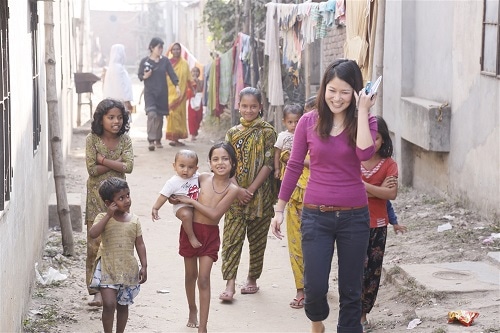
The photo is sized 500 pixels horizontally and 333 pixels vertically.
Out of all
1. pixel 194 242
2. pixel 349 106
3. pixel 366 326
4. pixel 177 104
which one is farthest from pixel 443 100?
pixel 177 104

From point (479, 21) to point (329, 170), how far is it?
14.6ft

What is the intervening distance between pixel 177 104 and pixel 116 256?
11214mm

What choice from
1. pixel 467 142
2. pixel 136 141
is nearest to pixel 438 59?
pixel 467 142

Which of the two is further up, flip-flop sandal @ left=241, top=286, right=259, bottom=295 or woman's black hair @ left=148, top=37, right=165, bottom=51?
woman's black hair @ left=148, top=37, right=165, bottom=51

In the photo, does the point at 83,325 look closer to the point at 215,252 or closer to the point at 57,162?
the point at 215,252

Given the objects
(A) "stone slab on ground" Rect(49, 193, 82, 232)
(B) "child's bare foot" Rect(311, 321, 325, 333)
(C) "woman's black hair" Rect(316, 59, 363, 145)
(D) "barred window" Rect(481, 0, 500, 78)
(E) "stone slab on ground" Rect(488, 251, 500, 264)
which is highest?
(D) "barred window" Rect(481, 0, 500, 78)

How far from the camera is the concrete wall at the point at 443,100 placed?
27.2 feet

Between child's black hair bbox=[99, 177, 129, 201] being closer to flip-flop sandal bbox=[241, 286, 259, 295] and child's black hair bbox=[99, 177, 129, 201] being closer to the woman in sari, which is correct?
flip-flop sandal bbox=[241, 286, 259, 295]

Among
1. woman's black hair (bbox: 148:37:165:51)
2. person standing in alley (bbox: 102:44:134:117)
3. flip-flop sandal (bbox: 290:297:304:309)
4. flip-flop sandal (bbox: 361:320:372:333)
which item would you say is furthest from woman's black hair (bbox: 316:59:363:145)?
person standing in alley (bbox: 102:44:134:117)

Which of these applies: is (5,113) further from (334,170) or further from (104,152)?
(334,170)

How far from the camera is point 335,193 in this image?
4609 millimetres

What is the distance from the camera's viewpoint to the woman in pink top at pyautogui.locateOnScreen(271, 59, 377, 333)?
457cm

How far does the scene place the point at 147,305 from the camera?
6.87m

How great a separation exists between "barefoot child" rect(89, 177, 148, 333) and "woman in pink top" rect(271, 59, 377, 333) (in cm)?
118
